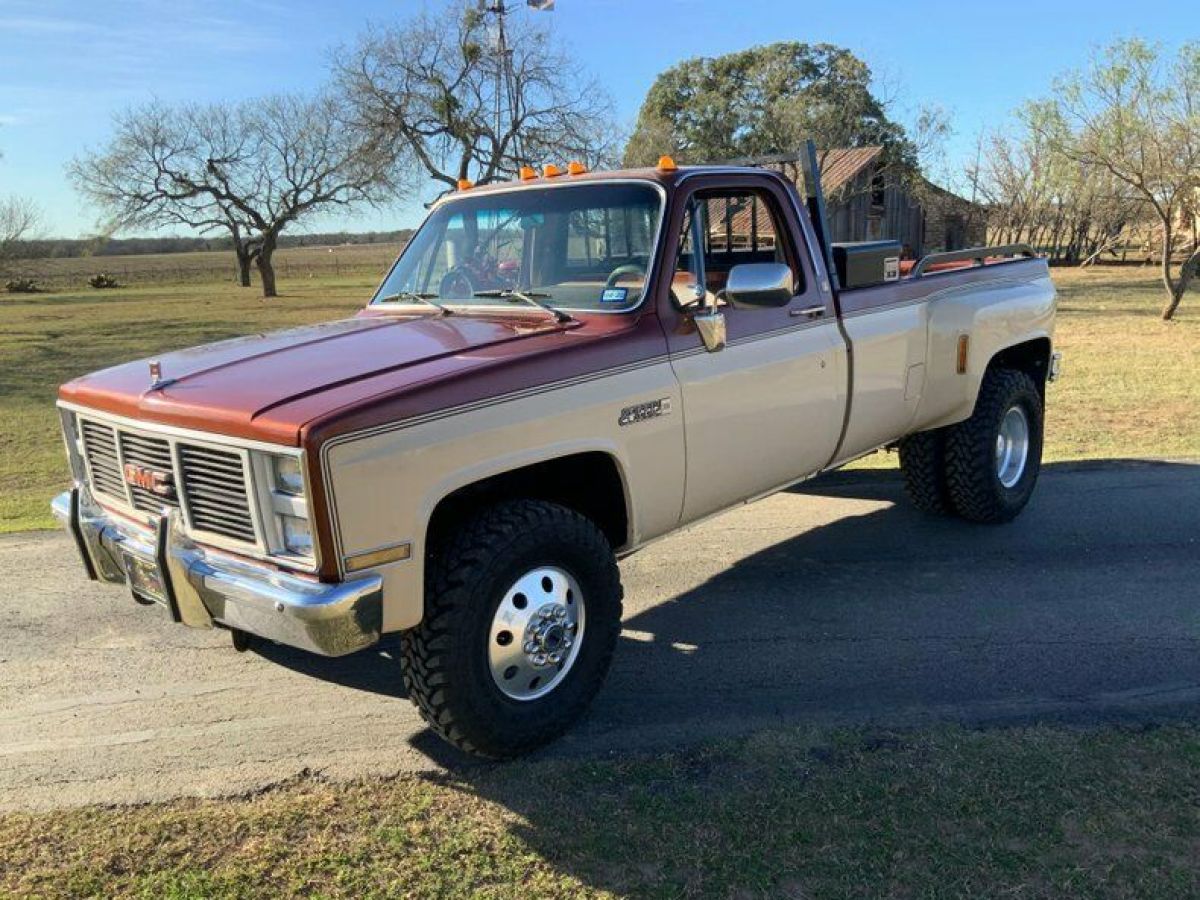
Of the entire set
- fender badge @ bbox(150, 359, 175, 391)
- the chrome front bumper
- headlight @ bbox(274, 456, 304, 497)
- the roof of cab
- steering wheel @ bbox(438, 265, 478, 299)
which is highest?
the roof of cab

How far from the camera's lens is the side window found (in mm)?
4449

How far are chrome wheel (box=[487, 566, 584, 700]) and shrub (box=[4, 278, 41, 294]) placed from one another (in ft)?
196

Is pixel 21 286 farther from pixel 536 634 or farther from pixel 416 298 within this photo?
pixel 536 634

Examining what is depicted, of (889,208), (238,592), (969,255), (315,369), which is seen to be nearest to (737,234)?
(969,255)

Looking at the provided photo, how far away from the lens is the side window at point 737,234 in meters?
4.45

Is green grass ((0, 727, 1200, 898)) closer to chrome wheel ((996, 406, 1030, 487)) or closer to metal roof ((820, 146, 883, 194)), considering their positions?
chrome wheel ((996, 406, 1030, 487))

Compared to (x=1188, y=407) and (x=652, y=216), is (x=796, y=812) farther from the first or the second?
(x=1188, y=407)

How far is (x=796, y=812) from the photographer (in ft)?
10.2

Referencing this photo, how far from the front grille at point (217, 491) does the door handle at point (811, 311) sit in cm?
252

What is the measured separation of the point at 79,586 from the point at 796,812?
411cm

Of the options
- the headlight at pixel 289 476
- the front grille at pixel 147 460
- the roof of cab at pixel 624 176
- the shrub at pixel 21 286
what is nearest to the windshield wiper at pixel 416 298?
the roof of cab at pixel 624 176

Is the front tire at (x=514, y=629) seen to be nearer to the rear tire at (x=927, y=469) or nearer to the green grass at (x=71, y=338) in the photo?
the rear tire at (x=927, y=469)

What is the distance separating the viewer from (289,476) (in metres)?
2.94

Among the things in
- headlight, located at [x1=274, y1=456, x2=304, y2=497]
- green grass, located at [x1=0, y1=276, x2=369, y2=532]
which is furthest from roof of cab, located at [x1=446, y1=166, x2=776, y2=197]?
green grass, located at [x1=0, y1=276, x2=369, y2=532]
